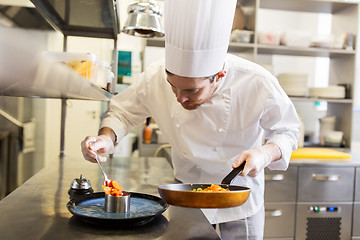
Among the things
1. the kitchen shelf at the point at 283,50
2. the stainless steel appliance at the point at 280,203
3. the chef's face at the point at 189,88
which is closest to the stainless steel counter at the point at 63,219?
the chef's face at the point at 189,88

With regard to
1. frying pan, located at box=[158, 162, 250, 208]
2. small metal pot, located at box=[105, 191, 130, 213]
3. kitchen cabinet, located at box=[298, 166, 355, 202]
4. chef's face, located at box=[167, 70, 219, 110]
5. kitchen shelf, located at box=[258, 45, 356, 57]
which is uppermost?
kitchen shelf, located at box=[258, 45, 356, 57]

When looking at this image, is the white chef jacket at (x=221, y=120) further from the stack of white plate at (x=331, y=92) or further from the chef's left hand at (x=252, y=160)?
the stack of white plate at (x=331, y=92)

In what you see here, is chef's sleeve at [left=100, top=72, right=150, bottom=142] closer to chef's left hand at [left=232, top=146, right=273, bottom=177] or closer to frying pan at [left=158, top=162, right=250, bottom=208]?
chef's left hand at [left=232, top=146, right=273, bottom=177]

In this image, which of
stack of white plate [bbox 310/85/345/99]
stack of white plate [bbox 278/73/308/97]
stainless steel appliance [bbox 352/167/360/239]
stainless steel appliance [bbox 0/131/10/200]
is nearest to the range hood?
stainless steel appliance [bbox 0/131/10/200]

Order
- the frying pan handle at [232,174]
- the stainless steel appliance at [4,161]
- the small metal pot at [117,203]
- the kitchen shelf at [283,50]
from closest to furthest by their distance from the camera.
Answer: the small metal pot at [117,203] → the frying pan handle at [232,174] → the stainless steel appliance at [4,161] → the kitchen shelf at [283,50]

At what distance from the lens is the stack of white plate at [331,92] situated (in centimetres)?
374

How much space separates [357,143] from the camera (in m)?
4.28

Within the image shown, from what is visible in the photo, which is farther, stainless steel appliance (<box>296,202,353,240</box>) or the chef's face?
stainless steel appliance (<box>296,202,353,240</box>)

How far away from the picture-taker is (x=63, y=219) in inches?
47.8

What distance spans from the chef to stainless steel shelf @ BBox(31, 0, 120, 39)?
34 cm

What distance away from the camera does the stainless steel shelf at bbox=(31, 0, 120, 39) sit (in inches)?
67.6

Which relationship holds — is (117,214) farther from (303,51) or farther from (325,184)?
(303,51)

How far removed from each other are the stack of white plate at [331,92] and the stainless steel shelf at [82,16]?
2219 millimetres

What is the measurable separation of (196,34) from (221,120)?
48 centimetres
